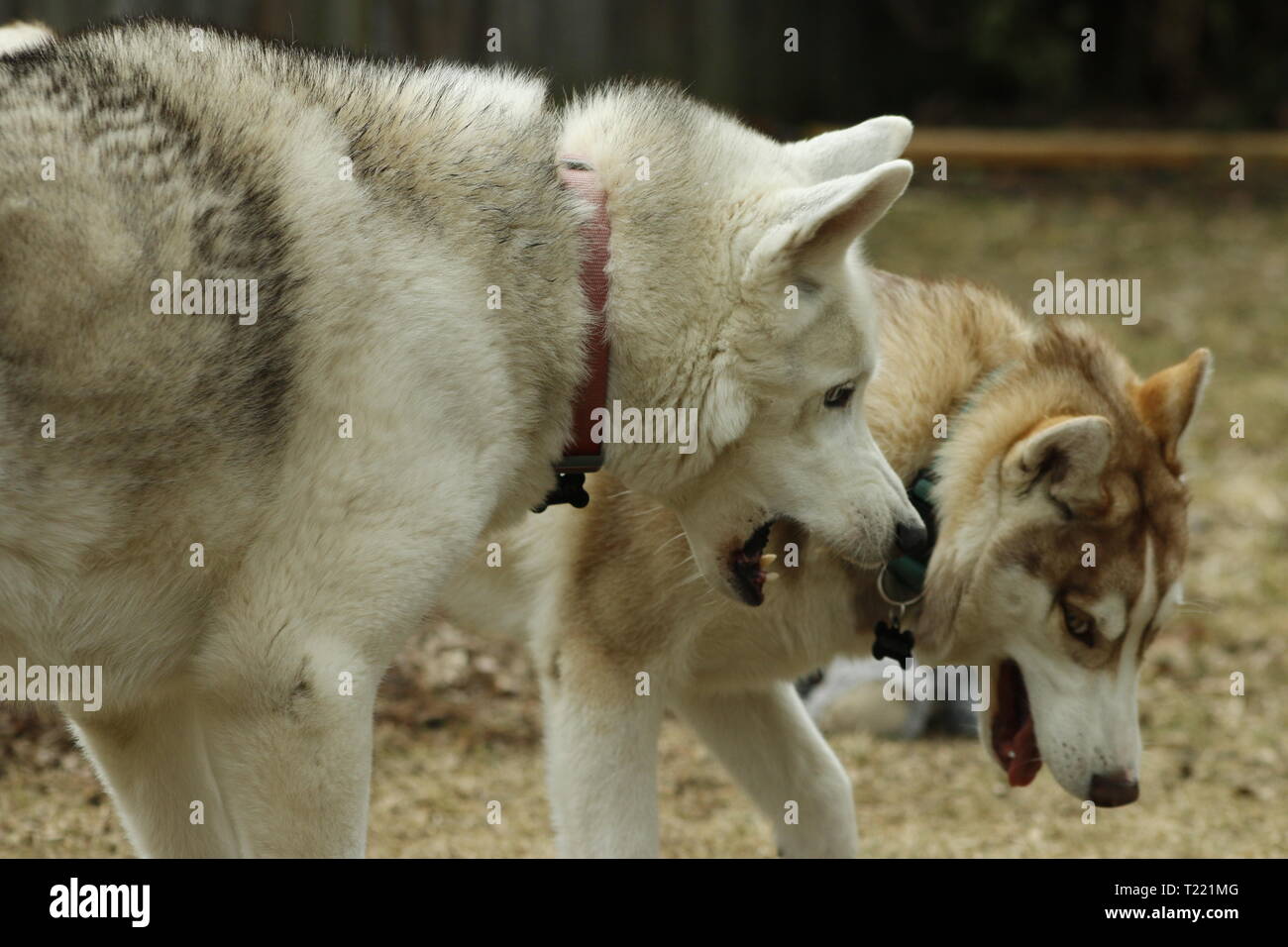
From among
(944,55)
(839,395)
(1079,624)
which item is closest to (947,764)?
(1079,624)

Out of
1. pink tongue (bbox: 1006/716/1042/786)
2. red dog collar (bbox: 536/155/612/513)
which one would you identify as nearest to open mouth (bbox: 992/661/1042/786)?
pink tongue (bbox: 1006/716/1042/786)

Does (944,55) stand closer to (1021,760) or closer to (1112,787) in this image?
(1021,760)

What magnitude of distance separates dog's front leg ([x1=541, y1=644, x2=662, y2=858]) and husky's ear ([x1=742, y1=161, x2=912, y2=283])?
49.8 inches

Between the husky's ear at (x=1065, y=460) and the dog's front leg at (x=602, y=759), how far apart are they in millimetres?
1105

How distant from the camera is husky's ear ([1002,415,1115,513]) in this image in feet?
12.4

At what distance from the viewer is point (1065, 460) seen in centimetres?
386

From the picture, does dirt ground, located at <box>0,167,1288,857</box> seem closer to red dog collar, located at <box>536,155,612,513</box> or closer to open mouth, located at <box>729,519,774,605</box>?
open mouth, located at <box>729,519,774,605</box>

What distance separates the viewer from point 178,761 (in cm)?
366

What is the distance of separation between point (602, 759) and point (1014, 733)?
1210mm

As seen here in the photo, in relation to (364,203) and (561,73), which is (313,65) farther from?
(561,73)

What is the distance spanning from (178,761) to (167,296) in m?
1.34
